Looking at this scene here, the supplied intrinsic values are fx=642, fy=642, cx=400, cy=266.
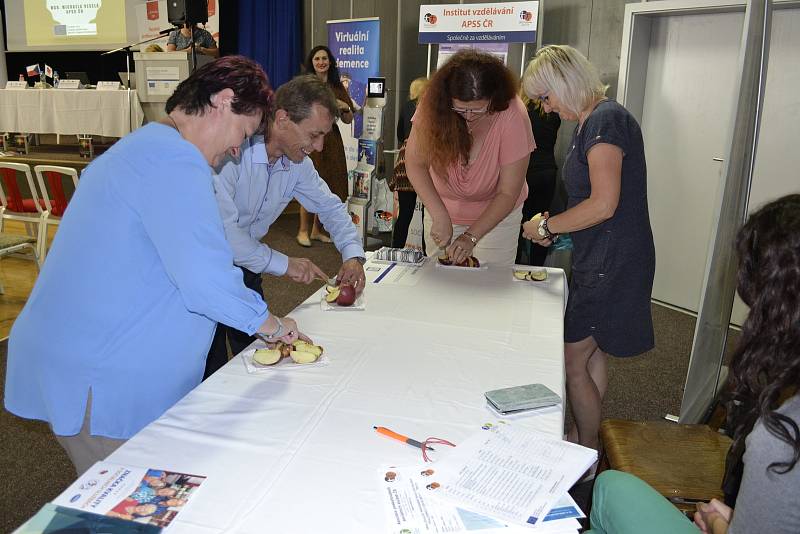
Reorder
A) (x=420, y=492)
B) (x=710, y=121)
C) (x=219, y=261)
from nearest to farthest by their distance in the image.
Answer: (x=420, y=492) < (x=219, y=261) < (x=710, y=121)

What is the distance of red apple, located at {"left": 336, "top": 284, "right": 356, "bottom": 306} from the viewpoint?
75.4 inches

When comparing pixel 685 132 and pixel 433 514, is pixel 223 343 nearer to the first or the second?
pixel 433 514

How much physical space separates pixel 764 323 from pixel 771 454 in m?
0.20

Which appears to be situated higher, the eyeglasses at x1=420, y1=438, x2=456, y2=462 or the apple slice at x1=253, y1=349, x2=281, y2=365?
the apple slice at x1=253, y1=349, x2=281, y2=365

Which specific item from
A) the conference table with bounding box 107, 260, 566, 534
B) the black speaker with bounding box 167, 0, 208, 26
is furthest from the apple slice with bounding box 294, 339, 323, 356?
the black speaker with bounding box 167, 0, 208, 26

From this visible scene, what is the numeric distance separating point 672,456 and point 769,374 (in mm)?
813

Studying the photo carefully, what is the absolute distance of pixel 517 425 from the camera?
1261 mm

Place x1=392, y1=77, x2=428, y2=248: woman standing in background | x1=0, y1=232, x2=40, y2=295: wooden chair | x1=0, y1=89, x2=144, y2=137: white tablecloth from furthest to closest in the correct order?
x1=0, y1=89, x2=144, y2=137: white tablecloth
x1=392, y1=77, x2=428, y2=248: woman standing in background
x1=0, y1=232, x2=40, y2=295: wooden chair

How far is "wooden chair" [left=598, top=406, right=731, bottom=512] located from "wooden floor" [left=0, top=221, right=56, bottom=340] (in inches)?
133

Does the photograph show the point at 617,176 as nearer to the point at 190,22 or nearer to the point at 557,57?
the point at 557,57

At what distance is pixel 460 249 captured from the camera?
2.43 metres

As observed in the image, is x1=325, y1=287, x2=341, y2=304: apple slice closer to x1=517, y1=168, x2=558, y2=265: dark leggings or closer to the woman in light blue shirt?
the woman in light blue shirt

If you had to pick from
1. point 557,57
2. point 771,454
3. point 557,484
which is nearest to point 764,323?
point 771,454

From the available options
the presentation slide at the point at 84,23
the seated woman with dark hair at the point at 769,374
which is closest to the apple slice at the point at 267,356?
the seated woman with dark hair at the point at 769,374
